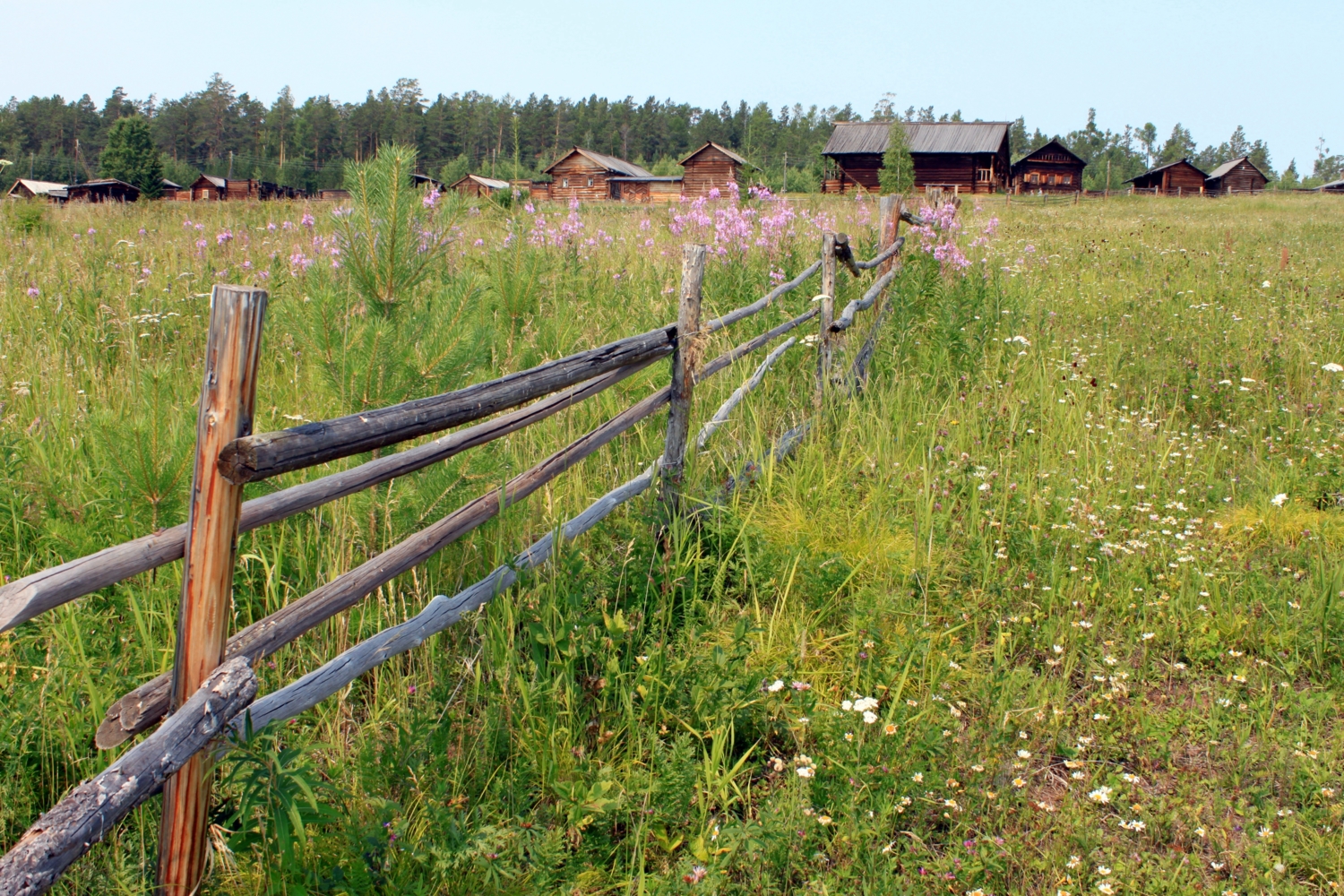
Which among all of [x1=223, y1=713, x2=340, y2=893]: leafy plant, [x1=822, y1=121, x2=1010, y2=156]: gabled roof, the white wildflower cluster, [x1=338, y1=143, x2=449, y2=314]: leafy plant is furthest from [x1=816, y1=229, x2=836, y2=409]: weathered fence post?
[x1=822, y1=121, x2=1010, y2=156]: gabled roof

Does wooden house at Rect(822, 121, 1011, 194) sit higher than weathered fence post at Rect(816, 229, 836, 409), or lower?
higher

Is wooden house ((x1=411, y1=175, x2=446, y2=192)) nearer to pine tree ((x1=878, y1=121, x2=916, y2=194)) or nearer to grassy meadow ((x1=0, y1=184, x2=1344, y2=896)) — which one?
grassy meadow ((x1=0, y1=184, x2=1344, y2=896))

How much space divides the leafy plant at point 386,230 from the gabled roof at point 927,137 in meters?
48.7

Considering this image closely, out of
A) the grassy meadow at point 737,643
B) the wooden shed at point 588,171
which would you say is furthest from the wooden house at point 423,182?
the wooden shed at point 588,171

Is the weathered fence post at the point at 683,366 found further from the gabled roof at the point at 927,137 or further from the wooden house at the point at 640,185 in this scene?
the wooden house at the point at 640,185

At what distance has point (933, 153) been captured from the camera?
47375mm

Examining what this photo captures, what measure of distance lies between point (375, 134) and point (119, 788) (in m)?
103

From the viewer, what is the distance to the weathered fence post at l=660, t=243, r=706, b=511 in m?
3.31

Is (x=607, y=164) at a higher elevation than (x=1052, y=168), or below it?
below

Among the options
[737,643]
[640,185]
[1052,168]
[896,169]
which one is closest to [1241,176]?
[1052,168]

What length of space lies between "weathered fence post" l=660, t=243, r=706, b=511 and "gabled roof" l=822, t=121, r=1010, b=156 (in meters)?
47.8

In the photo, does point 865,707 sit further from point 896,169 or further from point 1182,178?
point 1182,178

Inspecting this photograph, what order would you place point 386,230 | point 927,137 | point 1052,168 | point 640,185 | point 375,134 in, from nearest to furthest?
point 386,230 < point 927,137 < point 640,185 < point 1052,168 < point 375,134

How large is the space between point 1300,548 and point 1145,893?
2.24m
